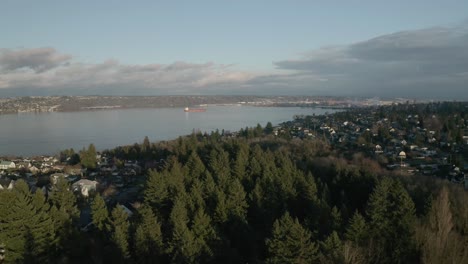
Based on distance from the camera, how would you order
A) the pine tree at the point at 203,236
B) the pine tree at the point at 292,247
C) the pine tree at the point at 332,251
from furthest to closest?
the pine tree at the point at 203,236, the pine tree at the point at 292,247, the pine tree at the point at 332,251

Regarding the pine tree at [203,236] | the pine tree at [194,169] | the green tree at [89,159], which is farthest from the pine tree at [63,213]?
the green tree at [89,159]

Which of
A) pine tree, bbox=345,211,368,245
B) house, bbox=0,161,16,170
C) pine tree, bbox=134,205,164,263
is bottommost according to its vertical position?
house, bbox=0,161,16,170

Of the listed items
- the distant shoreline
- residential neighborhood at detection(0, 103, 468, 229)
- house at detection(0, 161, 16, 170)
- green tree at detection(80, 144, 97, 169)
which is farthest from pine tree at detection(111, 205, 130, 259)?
the distant shoreline

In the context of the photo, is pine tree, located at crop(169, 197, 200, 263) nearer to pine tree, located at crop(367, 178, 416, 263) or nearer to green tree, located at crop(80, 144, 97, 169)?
pine tree, located at crop(367, 178, 416, 263)

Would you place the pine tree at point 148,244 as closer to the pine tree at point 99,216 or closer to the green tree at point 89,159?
the pine tree at point 99,216

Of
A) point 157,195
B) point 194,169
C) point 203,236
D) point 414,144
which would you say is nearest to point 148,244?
point 203,236

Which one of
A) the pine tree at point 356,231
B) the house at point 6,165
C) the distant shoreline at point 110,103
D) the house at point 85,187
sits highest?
the distant shoreline at point 110,103

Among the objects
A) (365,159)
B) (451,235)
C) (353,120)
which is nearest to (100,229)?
(451,235)

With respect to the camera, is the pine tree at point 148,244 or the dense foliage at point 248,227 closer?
Result: the dense foliage at point 248,227

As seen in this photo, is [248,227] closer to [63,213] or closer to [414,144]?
[63,213]
